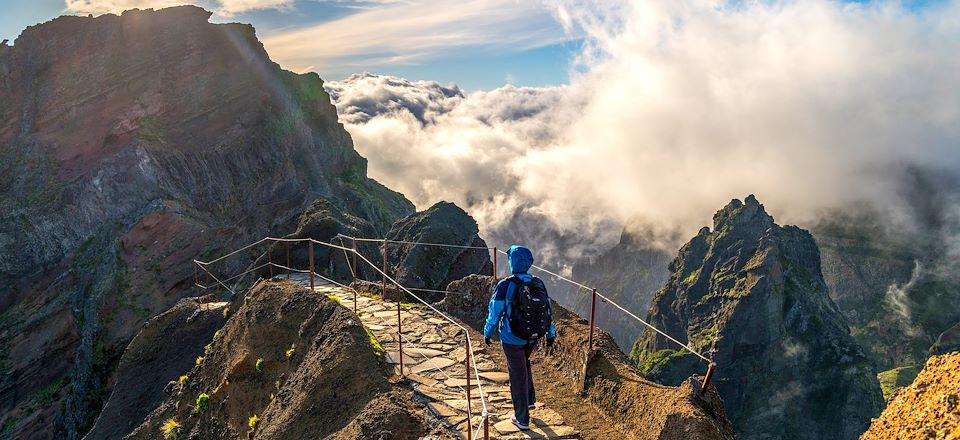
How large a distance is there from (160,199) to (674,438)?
5701cm

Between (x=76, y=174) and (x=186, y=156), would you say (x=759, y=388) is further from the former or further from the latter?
(x=76, y=174)

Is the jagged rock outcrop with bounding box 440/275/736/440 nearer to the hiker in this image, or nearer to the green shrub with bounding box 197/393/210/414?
the hiker

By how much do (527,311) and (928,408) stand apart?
517cm

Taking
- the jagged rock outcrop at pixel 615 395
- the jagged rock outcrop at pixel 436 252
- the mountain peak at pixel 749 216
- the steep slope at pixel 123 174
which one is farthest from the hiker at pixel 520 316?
the mountain peak at pixel 749 216

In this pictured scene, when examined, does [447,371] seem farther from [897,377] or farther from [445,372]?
[897,377]

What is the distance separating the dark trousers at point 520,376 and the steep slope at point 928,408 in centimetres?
477

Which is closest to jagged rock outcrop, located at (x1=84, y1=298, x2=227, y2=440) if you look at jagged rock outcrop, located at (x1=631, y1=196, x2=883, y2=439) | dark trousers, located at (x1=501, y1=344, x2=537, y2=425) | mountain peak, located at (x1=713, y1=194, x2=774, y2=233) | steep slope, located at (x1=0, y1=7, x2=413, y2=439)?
dark trousers, located at (x1=501, y1=344, x2=537, y2=425)

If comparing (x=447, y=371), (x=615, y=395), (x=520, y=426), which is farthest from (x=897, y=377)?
(x=520, y=426)

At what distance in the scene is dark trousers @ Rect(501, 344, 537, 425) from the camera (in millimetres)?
8773

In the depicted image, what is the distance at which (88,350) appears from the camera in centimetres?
4241

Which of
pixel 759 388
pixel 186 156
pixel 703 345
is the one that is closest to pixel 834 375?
pixel 759 388

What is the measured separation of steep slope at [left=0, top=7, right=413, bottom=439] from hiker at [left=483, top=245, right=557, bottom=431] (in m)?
38.2

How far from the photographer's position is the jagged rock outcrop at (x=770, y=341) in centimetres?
10238

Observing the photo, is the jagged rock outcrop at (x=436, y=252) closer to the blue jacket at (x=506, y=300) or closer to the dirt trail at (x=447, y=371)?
the dirt trail at (x=447, y=371)
